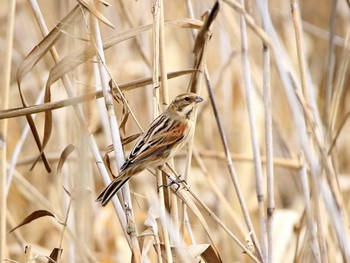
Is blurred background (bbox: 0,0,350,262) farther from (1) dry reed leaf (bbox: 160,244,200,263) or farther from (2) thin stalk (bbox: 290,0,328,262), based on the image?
(1) dry reed leaf (bbox: 160,244,200,263)

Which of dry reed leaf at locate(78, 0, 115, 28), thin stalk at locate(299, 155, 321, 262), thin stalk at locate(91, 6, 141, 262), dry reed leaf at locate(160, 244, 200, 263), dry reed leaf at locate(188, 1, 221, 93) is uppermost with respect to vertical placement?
dry reed leaf at locate(78, 0, 115, 28)

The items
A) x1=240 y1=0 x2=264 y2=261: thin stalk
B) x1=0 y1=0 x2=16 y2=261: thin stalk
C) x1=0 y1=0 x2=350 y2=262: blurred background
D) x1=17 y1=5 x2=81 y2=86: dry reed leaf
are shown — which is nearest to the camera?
x1=17 y1=5 x2=81 y2=86: dry reed leaf

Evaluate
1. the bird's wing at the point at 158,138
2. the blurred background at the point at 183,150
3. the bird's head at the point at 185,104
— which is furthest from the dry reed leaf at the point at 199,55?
the blurred background at the point at 183,150

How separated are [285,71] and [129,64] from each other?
2.55 metres

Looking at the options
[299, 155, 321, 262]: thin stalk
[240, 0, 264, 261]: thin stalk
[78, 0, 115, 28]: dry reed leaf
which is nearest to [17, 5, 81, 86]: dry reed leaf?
[78, 0, 115, 28]: dry reed leaf

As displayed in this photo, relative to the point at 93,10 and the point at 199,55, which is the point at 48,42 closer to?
the point at 93,10

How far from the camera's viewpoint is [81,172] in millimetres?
1896

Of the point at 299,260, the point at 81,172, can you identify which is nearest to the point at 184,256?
the point at 81,172

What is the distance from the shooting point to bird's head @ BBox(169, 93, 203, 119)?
8.93ft

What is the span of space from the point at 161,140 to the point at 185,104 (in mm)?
181

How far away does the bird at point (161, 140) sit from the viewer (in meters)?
2.41

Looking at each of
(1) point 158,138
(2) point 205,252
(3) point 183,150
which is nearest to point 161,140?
(1) point 158,138

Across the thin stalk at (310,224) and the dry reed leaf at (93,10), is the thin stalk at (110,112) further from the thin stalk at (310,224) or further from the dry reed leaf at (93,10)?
the thin stalk at (310,224)

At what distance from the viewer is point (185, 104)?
9.25 ft
